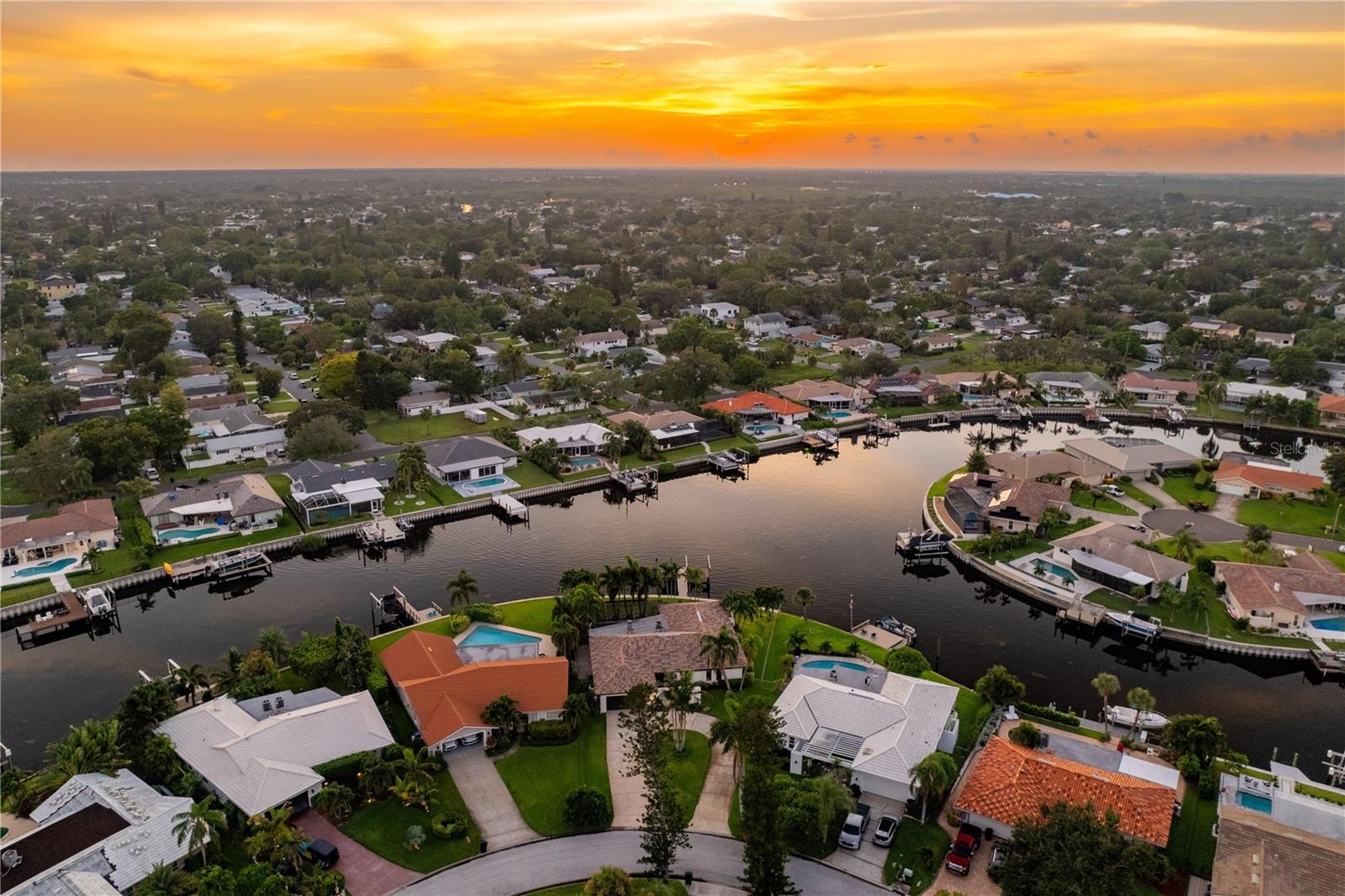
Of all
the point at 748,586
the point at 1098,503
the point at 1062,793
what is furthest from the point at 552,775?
the point at 1098,503

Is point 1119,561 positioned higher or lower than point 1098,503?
higher

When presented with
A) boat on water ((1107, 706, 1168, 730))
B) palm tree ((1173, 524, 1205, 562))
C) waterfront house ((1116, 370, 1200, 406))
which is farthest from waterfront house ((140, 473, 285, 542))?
waterfront house ((1116, 370, 1200, 406))

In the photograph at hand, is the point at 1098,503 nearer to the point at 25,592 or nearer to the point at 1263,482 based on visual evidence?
the point at 1263,482

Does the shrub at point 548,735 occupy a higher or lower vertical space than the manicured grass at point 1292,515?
higher

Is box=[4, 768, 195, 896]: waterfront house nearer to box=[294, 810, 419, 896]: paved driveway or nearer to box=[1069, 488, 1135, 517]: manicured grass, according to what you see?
box=[294, 810, 419, 896]: paved driveway

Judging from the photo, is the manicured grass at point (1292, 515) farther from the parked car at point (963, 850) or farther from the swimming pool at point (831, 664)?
the parked car at point (963, 850)

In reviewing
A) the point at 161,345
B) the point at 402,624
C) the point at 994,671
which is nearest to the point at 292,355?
the point at 161,345

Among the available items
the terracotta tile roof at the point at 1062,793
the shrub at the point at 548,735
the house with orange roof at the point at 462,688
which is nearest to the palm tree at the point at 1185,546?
the terracotta tile roof at the point at 1062,793
